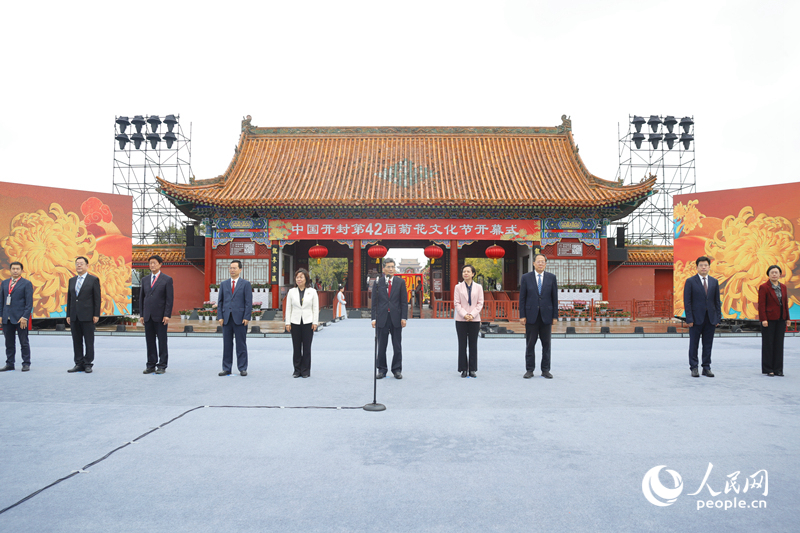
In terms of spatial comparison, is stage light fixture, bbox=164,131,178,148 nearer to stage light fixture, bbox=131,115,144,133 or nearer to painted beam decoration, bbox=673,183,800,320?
stage light fixture, bbox=131,115,144,133

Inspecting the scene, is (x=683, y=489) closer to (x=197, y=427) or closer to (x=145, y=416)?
(x=197, y=427)

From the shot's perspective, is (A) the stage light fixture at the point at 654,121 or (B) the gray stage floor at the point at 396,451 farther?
(A) the stage light fixture at the point at 654,121

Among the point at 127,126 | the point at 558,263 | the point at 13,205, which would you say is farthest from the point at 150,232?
the point at 558,263

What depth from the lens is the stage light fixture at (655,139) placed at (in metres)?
24.8

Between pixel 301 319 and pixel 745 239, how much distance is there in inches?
471

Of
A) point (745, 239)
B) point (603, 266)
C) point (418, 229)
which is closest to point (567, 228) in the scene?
point (603, 266)

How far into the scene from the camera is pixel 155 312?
251 inches

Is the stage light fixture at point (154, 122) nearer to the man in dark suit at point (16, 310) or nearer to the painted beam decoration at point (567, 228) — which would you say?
the painted beam decoration at point (567, 228)

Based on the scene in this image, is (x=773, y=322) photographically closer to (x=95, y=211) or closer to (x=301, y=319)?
(x=301, y=319)

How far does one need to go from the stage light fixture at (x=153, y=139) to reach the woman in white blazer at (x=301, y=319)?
22.8m

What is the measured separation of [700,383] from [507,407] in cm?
278

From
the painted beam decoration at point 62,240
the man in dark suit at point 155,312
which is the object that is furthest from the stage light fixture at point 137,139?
the man in dark suit at point 155,312

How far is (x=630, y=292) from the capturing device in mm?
19203

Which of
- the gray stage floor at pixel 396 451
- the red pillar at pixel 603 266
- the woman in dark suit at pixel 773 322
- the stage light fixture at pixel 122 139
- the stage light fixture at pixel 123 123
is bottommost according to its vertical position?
the gray stage floor at pixel 396 451
